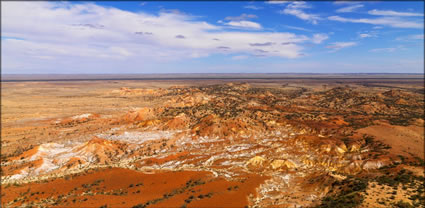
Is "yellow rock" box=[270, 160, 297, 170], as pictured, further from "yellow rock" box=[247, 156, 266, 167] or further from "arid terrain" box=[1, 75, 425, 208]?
"yellow rock" box=[247, 156, 266, 167]

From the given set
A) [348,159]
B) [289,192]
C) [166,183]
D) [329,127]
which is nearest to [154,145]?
[166,183]

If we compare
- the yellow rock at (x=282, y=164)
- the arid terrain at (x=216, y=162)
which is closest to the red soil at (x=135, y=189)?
the arid terrain at (x=216, y=162)

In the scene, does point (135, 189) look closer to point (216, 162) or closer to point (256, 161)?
point (216, 162)

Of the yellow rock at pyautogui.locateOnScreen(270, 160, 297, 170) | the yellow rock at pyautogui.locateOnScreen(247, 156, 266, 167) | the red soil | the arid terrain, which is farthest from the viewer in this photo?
the yellow rock at pyautogui.locateOnScreen(247, 156, 266, 167)

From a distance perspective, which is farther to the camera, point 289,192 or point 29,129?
point 29,129

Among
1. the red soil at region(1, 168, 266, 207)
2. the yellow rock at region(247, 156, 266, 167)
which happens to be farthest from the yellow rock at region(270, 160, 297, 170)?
the red soil at region(1, 168, 266, 207)

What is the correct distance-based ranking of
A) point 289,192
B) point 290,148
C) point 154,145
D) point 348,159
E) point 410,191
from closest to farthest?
1. point 410,191
2. point 289,192
3. point 348,159
4. point 290,148
5. point 154,145

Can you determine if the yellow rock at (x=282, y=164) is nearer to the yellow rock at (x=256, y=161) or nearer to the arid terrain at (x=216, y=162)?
the arid terrain at (x=216, y=162)

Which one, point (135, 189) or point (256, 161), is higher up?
point (256, 161)

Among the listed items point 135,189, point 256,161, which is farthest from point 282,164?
point 135,189

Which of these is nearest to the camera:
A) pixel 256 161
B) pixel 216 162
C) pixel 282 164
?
pixel 282 164

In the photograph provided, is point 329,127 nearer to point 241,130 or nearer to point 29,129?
point 241,130
